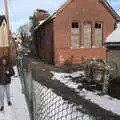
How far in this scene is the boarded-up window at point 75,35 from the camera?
3260 cm

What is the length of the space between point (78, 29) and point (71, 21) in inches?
40.8

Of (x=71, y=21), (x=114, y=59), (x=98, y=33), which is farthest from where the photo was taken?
(x=98, y=33)

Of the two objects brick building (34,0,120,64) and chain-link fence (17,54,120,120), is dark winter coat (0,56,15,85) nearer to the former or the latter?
chain-link fence (17,54,120,120)

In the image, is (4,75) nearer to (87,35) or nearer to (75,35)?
(75,35)

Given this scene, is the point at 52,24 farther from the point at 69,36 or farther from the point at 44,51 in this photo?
the point at 44,51

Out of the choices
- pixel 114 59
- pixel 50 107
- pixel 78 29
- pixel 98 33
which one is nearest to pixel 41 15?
pixel 98 33

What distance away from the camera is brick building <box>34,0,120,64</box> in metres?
32.2

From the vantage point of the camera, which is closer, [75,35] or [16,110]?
[16,110]

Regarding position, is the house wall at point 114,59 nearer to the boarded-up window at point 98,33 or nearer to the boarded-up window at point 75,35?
the boarded-up window at point 75,35

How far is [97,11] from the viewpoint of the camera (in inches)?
1326

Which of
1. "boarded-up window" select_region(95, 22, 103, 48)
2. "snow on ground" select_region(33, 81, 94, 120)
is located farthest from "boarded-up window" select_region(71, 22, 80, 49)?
"snow on ground" select_region(33, 81, 94, 120)

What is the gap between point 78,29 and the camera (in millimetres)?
32719

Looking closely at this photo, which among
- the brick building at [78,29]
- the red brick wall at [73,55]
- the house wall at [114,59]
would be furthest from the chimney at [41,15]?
the house wall at [114,59]

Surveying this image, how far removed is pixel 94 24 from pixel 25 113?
24903 millimetres
